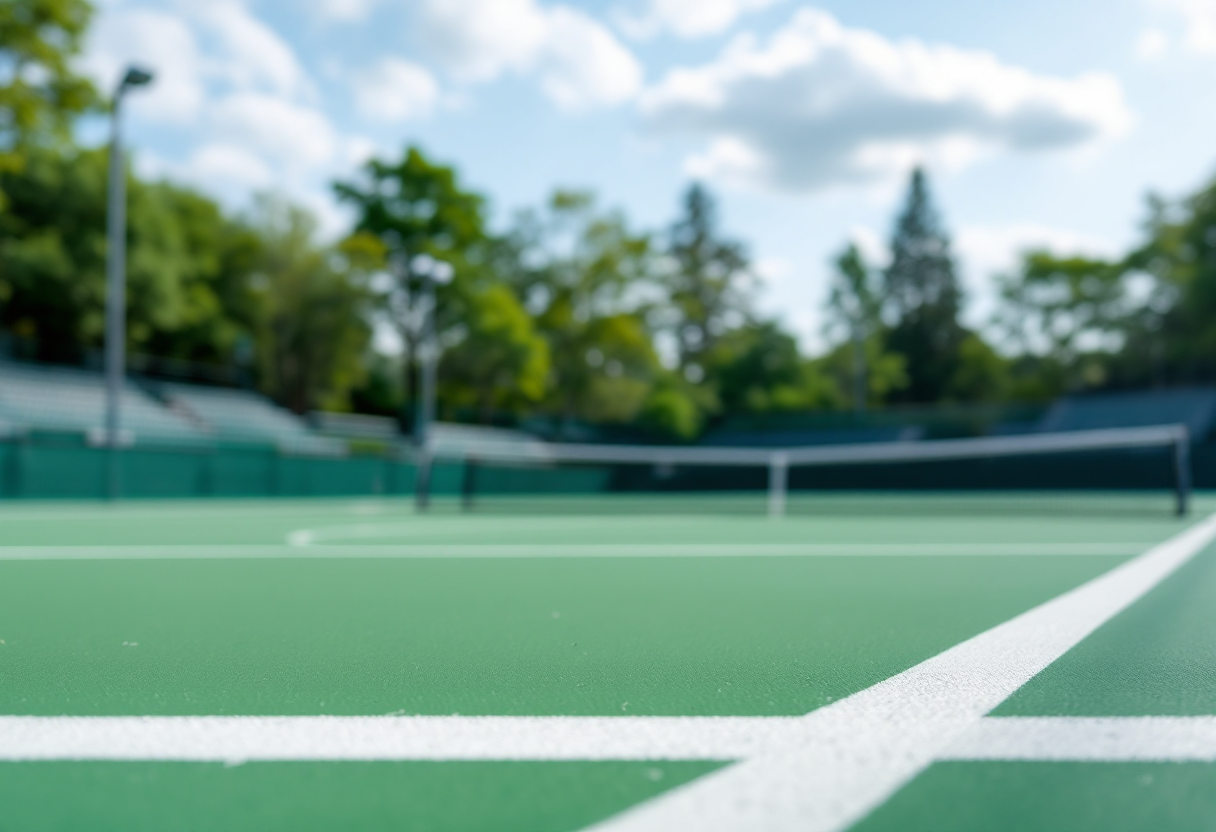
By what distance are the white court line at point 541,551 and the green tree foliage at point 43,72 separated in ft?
57.0

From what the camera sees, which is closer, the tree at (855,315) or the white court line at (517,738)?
the white court line at (517,738)

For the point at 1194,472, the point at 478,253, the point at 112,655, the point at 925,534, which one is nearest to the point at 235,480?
the point at 925,534

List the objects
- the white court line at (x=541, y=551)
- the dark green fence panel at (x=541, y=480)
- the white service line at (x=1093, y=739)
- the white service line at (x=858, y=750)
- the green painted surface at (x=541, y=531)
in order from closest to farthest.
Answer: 1. the white service line at (x=858, y=750)
2. the white service line at (x=1093, y=739)
3. the white court line at (x=541, y=551)
4. the green painted surface at (x=541, y=531)
5. the dark green fence panel at (x=541, y=480)

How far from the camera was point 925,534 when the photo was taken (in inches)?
344

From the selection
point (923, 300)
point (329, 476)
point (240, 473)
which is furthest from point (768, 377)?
point (240, 473)

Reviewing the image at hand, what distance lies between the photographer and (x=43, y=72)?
21.1 metres

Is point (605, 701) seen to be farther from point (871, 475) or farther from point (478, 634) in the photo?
point (871, 475)

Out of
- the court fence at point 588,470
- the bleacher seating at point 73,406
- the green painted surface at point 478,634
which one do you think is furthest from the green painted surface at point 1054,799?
the bleacher seating at point 73,406

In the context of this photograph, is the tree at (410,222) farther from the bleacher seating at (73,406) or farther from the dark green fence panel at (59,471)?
the dark green fence panel at (59,471)

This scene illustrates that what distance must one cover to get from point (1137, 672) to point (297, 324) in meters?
→ 39.4

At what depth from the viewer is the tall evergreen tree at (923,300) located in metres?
60.9

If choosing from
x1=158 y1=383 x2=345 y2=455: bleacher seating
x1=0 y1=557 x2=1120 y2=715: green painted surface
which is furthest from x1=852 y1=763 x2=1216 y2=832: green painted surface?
x1=158 y1=383 x2=345 y2=455: bleacher seating

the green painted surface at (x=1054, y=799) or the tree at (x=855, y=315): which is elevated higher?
the tree at (x=855, y=315)

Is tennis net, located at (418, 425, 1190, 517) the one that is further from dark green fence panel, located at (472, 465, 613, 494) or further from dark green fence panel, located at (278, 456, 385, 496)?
dark green fence panel, located at (278, 456, 385, 496)
